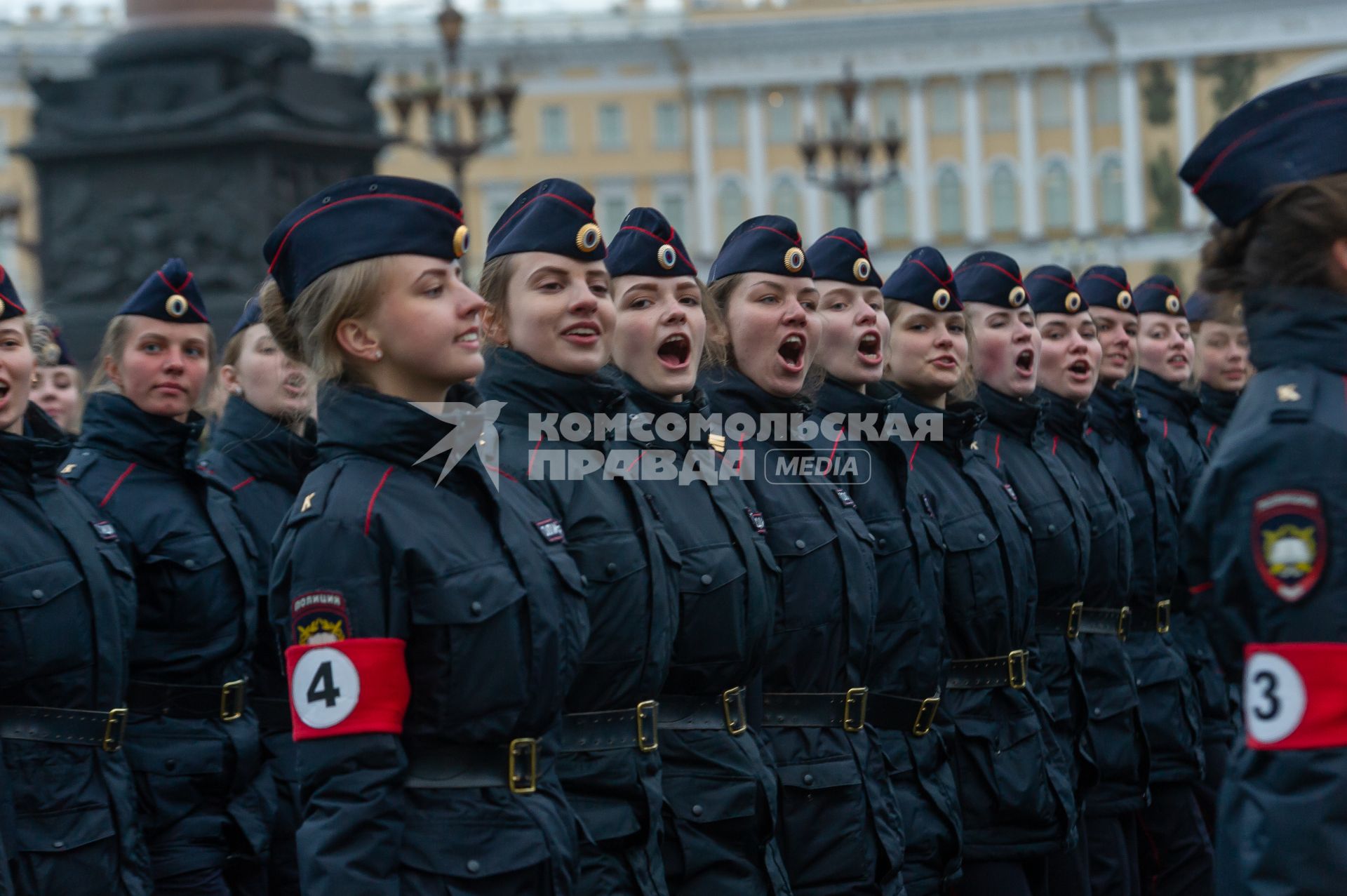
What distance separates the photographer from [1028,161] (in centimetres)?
6194

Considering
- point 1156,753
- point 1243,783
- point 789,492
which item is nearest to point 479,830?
point 1243,783

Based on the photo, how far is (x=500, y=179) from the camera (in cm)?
6241

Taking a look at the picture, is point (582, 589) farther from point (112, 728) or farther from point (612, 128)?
point (612, 128)

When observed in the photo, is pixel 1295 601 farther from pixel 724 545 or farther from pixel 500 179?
pixel 500 179

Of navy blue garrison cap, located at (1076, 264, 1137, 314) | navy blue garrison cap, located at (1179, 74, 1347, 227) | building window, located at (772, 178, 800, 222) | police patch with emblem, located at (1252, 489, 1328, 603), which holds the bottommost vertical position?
police patch with emblem, located at (1252, 489, 1328, 603)

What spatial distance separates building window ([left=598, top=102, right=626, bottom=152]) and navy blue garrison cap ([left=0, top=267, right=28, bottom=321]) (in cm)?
5826

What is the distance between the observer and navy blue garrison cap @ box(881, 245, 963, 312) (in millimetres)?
5797

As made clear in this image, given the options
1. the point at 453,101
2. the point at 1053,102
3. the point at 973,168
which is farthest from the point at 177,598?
the point at 1053,102

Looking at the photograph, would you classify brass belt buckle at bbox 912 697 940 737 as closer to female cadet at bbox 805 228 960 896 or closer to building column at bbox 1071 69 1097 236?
female cadet at bbox 805 228 960 896

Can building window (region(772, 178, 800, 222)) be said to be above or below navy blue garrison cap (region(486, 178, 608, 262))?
above

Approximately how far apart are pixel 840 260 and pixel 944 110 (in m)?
58.6

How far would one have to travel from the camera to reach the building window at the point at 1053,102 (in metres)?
62.1

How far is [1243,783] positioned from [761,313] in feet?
7.86

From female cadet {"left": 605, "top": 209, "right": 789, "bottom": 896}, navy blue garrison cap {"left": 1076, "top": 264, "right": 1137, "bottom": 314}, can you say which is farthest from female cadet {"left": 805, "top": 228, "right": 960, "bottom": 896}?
navy blue garrison cap {"left": 1076, "top": 264, "right": 1137, "bottom": 314}
